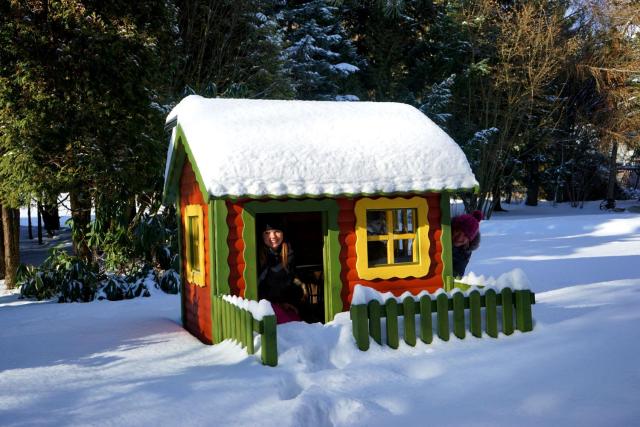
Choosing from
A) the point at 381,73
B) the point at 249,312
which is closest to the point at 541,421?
the point at 249,312

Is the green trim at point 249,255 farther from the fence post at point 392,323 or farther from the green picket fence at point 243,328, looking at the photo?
the fence post at point 392,323

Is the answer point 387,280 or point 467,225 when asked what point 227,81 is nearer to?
point 467,225

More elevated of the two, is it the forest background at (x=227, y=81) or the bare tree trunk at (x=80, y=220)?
the forest background at (x=227, y=81)

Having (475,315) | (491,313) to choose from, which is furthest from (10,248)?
(491,313)

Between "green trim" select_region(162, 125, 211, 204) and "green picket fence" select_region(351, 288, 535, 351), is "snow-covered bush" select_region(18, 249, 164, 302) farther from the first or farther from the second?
"green picket fence" select_region(351, 288, 535, 351)

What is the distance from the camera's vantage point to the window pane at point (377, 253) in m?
7.53

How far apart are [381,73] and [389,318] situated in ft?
76.1

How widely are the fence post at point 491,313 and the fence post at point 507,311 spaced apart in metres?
0.12

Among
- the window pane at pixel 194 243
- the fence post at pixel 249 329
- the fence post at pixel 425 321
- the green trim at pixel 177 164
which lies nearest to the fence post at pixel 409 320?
the fence post at pixel 425 321

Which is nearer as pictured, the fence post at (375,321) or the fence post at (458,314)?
the fence post at (375,321)

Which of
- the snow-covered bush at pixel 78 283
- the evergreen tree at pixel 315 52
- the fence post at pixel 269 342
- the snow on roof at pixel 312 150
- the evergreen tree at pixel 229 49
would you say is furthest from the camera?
the evergreen tree at pixel 315 52

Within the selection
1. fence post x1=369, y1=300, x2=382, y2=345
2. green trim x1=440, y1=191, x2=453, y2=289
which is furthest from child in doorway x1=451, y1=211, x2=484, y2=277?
fence post x1=369, y1=300, x2=382, y2=345

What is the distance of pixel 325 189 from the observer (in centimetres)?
680

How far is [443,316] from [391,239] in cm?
139
